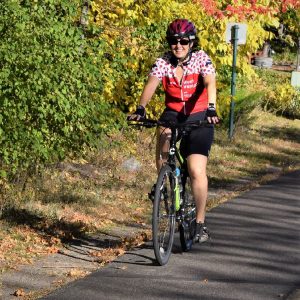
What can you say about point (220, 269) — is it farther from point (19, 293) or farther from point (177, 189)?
point (19, 293)

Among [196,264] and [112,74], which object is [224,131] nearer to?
[112,74]

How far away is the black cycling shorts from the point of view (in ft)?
26.8

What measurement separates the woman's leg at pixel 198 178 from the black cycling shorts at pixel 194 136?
52 mm

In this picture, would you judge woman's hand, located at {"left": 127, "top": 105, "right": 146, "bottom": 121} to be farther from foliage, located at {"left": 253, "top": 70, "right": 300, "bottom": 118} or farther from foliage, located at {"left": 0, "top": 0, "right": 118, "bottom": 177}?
foliage, located at {"left": 253, "top": 70, "right": 300, "bottom": 118}

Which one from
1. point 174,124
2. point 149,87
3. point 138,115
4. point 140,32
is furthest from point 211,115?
point 140,32

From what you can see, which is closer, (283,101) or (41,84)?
(41,84)

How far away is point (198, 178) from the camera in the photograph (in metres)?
8.28

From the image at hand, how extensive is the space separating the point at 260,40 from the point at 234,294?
8.74 meters

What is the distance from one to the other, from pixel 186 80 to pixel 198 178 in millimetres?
810

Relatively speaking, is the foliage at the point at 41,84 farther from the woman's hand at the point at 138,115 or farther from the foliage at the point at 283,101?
the foliage at the point at 283,101

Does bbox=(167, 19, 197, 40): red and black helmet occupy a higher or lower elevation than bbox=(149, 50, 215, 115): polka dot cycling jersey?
higher

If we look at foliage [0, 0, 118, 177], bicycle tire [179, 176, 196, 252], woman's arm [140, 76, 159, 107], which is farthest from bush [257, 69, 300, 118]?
woman's arm [140, 76, 159, 107]

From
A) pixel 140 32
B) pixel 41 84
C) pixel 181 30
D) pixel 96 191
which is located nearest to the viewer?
pixel 181 30

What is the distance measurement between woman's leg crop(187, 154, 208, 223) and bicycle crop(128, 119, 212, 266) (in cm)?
8
